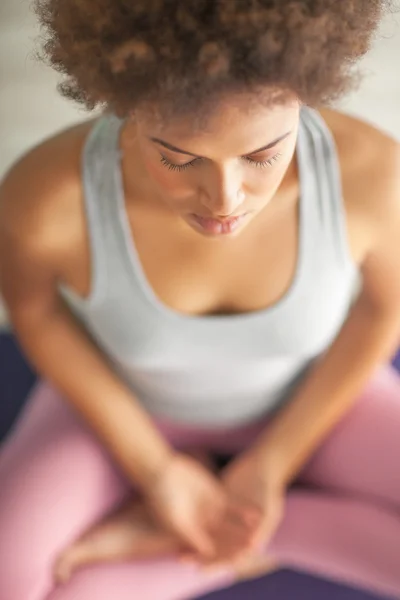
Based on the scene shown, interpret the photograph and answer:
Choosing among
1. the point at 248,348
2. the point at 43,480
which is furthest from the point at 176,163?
the point at 43,480

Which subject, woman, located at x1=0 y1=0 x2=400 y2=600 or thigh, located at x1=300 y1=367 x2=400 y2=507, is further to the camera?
thigh, located at x1=300 y1=367 x2=400 y2=507

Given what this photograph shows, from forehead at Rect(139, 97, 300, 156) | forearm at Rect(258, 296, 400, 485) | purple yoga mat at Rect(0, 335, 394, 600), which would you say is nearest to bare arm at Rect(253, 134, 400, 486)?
forearm at Rect(258, 296, 400, 485)

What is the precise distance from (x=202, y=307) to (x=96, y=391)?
6.1 inches

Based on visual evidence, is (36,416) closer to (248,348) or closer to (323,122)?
(248,348)

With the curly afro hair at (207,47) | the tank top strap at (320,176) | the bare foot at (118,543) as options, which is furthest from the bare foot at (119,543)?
the curly afro hair at (207,47)

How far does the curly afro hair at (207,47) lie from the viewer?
38 centimetres

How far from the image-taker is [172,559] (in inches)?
28.7

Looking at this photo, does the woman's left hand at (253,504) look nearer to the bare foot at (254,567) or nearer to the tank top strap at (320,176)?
the bare foot at (254,567)

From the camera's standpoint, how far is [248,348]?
65 centimetres

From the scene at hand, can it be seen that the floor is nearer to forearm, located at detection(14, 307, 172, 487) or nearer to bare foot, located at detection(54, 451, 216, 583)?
forearm, located at detection(14, 307, 172, 487)

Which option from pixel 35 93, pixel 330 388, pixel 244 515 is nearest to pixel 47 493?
pixel 244 515

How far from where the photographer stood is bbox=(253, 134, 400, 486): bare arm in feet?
2.14

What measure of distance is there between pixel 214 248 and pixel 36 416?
33 centimetres

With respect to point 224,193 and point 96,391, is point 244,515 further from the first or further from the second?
point 224,193
